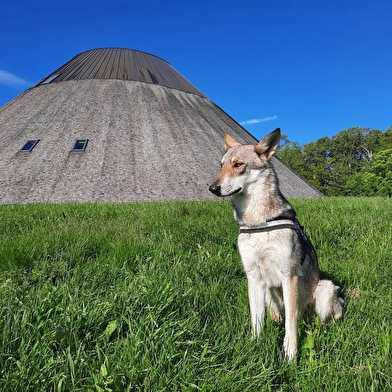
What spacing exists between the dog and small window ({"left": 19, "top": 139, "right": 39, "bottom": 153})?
1830 centimetres

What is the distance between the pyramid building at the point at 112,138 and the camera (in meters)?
16.3

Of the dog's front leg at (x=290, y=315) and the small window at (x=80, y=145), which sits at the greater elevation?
the small window at (x=80, y=145)

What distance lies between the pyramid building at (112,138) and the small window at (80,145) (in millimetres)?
55

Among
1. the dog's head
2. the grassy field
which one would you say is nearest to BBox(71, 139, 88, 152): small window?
the grassy field

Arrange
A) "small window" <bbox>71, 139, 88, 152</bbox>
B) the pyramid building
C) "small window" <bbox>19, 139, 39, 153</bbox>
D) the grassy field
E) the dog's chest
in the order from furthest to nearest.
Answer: "small window" <bbox>19, 139, 39, 153</bbox>, "small window" <bbox>71, 139, 88, 152</bbox>, the pyramid building, the dog's chest, the grassy field

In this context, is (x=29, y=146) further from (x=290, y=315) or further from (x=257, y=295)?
(x=290, y=315)

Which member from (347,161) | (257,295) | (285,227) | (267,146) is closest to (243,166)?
(267,146)

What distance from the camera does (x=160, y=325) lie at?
2.43 m

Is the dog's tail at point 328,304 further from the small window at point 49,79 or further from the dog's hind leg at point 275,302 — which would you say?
the small window at point 49,79

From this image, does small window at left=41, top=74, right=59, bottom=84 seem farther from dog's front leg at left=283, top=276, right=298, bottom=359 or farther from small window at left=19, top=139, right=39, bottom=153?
dog's front leg at left=283, top=276, right=298, bottom=359

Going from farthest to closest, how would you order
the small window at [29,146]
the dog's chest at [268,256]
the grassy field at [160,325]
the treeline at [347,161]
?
the treeline at [347,161]
the small window at [29,146]
the dog's chest at [268,256]
the grassy field at [160,325]

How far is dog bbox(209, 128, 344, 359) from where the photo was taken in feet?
8.88

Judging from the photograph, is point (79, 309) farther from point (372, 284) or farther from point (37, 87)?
point (37, 87)

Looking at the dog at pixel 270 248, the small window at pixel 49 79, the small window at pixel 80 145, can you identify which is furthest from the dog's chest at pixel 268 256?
the small window at pixel 49 79
